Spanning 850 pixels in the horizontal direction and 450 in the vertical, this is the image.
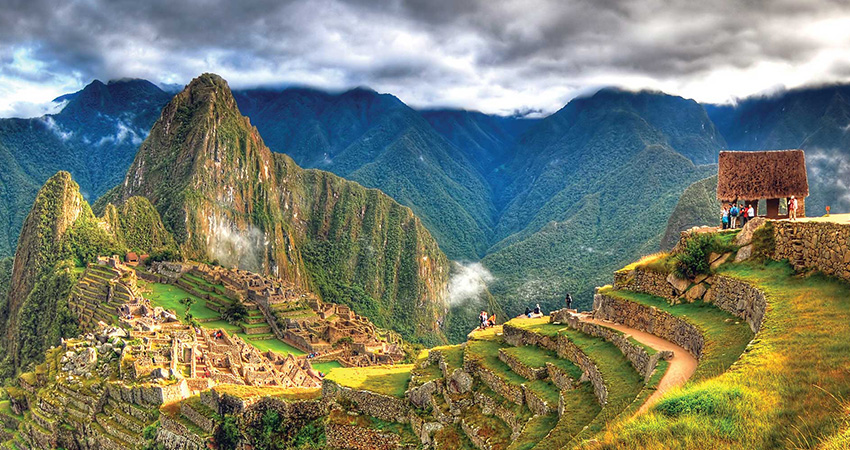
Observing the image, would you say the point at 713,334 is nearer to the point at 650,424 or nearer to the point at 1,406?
the point at 650,424

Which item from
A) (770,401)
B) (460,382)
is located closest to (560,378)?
(460,382)

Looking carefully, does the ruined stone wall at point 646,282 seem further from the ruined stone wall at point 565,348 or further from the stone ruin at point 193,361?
the stone ruin at point 193,361

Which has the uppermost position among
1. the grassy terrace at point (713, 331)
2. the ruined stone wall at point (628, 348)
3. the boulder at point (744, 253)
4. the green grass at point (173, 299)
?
the boulder at point (744, 253)

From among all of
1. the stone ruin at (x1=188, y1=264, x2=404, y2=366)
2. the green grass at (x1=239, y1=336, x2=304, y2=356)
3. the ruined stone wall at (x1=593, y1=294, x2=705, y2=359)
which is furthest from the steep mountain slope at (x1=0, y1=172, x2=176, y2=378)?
the ruined stone wall at (x1=593, y1=294, x2=705, y2=359)

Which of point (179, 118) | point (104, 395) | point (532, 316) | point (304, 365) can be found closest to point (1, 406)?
point (104, 395)

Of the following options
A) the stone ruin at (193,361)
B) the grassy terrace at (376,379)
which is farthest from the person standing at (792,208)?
the stone ruin at (193,361)
